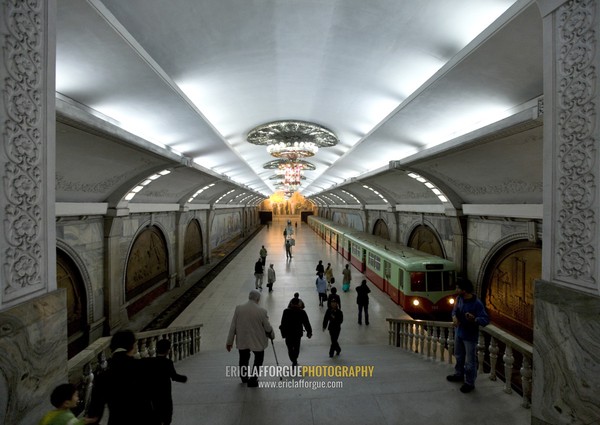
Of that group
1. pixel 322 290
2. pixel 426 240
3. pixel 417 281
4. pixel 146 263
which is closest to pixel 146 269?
pixel 146 263

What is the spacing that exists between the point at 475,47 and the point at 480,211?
566 cm

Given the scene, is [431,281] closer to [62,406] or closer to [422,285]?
[422,285]

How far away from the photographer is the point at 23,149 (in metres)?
1.81

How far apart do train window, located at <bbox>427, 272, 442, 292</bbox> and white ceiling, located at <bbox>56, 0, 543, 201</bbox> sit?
3.58 m

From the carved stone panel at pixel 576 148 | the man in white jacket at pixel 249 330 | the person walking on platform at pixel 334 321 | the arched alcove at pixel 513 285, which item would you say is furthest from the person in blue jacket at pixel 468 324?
the arched alcove at pixel 513 285

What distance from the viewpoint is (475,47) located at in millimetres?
3484

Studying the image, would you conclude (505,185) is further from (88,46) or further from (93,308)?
(93,308)


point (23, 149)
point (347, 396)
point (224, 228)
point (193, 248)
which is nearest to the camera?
point (23, 149)

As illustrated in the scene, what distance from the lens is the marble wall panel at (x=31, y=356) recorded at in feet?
5.49

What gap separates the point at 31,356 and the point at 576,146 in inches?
145

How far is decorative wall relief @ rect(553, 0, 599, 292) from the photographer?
1869 millimetres

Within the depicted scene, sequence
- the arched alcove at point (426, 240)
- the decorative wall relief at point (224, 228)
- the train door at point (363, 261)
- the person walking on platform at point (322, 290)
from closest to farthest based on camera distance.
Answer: the person walking on platform at point (322, 290)
the arched alcove at point (426, 240)
the train door at point (363, 261)
the decorative wall relief at point (224, 228)

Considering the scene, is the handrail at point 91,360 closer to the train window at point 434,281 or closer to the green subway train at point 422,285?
the green subway train at point 422,285

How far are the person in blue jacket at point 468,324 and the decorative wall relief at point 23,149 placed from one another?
3.46 metres
